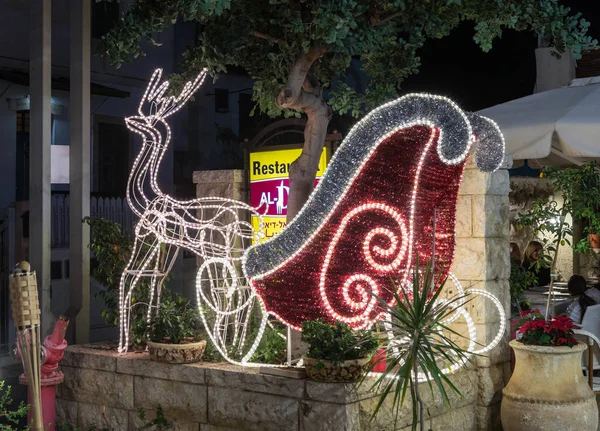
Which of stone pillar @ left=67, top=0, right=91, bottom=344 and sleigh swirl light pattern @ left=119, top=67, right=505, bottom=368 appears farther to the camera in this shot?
stone pillar @ left=67, top=0, right=91, bottom=344

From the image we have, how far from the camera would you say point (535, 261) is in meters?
9.66

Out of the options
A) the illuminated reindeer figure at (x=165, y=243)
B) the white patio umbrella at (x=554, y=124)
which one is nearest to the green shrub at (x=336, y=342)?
the illuminated reindeer figure at (x=165, y=243)

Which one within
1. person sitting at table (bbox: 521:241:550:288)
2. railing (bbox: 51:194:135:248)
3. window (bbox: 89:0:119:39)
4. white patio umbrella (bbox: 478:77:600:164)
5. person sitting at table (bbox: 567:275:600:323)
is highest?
window (bbox: 89:0:119:39)

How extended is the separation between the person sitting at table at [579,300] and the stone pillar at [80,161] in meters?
4.85

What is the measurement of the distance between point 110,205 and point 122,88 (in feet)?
12.1

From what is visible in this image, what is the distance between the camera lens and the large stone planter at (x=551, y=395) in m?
6.77

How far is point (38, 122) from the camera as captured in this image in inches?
325

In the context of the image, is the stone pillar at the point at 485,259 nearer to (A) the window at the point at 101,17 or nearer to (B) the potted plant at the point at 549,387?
(B) the potted plant at the point at 549,387

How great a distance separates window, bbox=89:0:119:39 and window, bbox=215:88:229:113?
14.4 ft

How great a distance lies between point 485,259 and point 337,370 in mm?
1833

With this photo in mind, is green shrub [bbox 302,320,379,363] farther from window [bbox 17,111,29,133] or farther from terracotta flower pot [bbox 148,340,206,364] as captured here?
window [bbox 17,111,29,133]

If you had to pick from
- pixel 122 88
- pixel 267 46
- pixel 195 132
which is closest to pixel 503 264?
pixel 267 46

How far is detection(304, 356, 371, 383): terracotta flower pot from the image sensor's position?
6.14 m

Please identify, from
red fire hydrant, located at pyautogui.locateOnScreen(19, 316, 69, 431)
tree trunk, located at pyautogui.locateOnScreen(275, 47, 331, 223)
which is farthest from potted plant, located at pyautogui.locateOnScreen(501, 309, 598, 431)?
red fire hydrant, located at pyautogui.locateOnScreen(19, 316, 69, 431)
